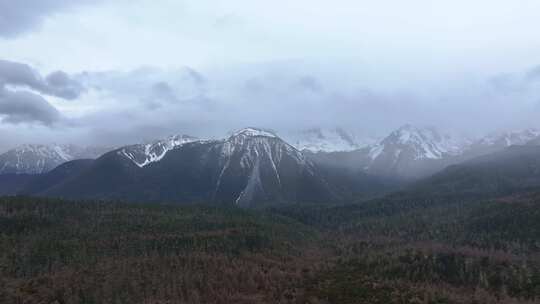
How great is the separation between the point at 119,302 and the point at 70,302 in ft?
62.0

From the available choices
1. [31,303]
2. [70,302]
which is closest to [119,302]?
[70,302]

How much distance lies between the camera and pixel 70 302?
200 meters

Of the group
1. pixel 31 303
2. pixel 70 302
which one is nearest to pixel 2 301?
pixel 31 303

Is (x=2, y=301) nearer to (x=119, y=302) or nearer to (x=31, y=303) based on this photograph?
(x=31, y=303)

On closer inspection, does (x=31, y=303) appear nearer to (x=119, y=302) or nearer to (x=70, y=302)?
(x=70, y=302)

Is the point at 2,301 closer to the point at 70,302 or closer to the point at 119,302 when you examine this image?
the point at 70,302

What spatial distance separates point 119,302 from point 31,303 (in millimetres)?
33524

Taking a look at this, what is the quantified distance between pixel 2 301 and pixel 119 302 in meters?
43.8

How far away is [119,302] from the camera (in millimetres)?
199000

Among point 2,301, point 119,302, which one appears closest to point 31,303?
point 2,301

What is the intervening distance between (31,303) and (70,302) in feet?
48.1

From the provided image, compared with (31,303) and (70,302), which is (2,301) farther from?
(70,302)

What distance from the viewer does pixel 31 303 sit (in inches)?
7854
